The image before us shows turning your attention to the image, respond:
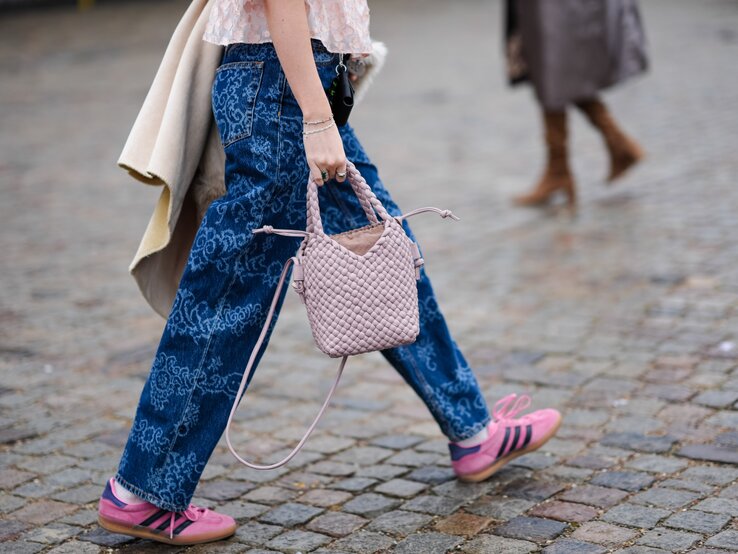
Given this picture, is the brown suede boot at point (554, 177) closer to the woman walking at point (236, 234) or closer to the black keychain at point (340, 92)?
the woman walking at point (236, 234)

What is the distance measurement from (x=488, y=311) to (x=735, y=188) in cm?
235

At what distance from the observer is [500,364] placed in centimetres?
411

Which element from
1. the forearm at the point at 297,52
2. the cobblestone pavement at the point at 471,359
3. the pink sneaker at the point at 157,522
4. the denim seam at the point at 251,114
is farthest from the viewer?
the cobblestone pavement at the point at 471,359

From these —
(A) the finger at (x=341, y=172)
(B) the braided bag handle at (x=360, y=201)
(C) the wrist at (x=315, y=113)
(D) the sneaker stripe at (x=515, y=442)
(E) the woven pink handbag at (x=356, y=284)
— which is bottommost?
(D) the sneaker stripe at (x=515, y=442)

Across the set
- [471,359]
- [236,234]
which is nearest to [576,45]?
[471,359]

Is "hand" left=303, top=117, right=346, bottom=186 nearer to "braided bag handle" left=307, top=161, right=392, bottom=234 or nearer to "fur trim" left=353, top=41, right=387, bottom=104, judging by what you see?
"braided bag handle" left=307, top=161, right=392, bottom=234

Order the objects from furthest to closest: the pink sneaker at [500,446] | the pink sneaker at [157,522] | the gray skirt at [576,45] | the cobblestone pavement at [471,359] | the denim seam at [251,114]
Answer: the gray skirt at [576,45]
the pink sneaker at [500,446]
the cobblestone pavement at [471,359]
the pink sneaker at [157,522]
the denim seam at [251,114]

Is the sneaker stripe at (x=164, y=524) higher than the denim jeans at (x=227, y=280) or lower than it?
lower

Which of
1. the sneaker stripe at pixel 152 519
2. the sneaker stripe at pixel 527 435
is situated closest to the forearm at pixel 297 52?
the sneaker stripe at pixel 152 519

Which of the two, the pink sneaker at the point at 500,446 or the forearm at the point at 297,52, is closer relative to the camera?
the forearm at the point at 297,52

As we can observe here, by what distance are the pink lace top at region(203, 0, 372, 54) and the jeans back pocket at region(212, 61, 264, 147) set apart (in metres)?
0.07

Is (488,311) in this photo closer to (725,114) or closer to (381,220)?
(381,220)

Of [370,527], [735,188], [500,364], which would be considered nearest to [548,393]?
[500,364]

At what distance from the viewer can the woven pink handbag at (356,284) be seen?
99.1 inches
